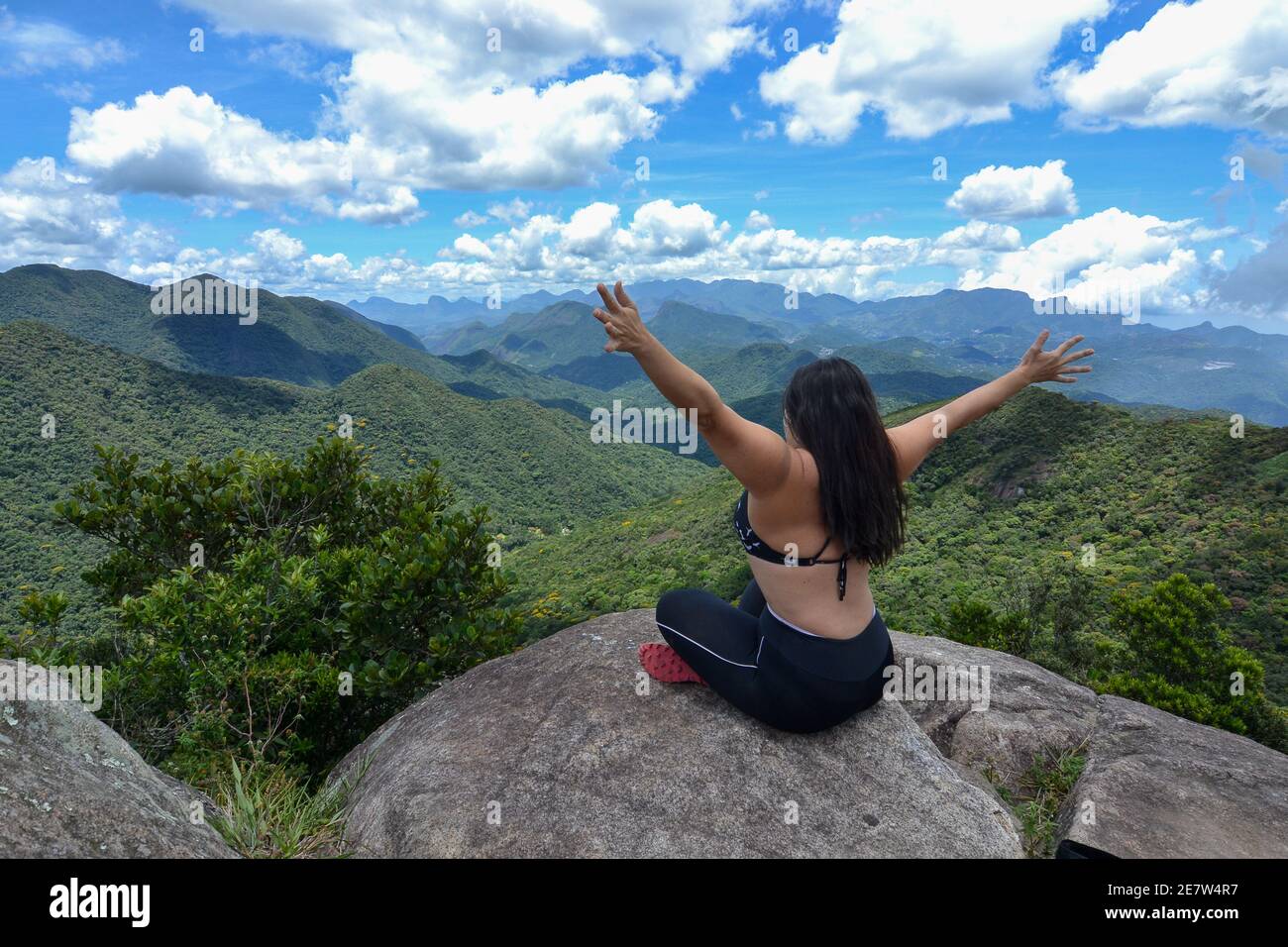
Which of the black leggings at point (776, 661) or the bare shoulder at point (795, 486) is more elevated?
the bare shoulder at point (795, 486)

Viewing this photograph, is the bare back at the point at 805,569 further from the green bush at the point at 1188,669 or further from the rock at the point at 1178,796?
the green bush at the point at 1188,669

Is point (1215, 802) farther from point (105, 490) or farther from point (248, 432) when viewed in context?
point (248, 432)

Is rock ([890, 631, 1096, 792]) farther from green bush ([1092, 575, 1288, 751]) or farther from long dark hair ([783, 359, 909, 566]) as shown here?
green bush ([1092, 575, 1288, 751])

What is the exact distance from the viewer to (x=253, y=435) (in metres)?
141

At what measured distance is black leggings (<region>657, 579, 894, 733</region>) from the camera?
4102 millimetres

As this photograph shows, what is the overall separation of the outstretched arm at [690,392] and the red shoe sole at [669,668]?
217 centimetres

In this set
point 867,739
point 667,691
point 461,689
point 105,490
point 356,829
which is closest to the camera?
point 356,829

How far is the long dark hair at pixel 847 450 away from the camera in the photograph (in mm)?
3650

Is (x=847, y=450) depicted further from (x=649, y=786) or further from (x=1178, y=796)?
(x=1178, y=796)

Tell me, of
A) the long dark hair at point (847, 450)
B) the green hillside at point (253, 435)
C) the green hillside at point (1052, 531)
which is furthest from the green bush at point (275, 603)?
the green hillside at point (253, 435)

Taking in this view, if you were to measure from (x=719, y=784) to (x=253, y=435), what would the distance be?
163 metres
